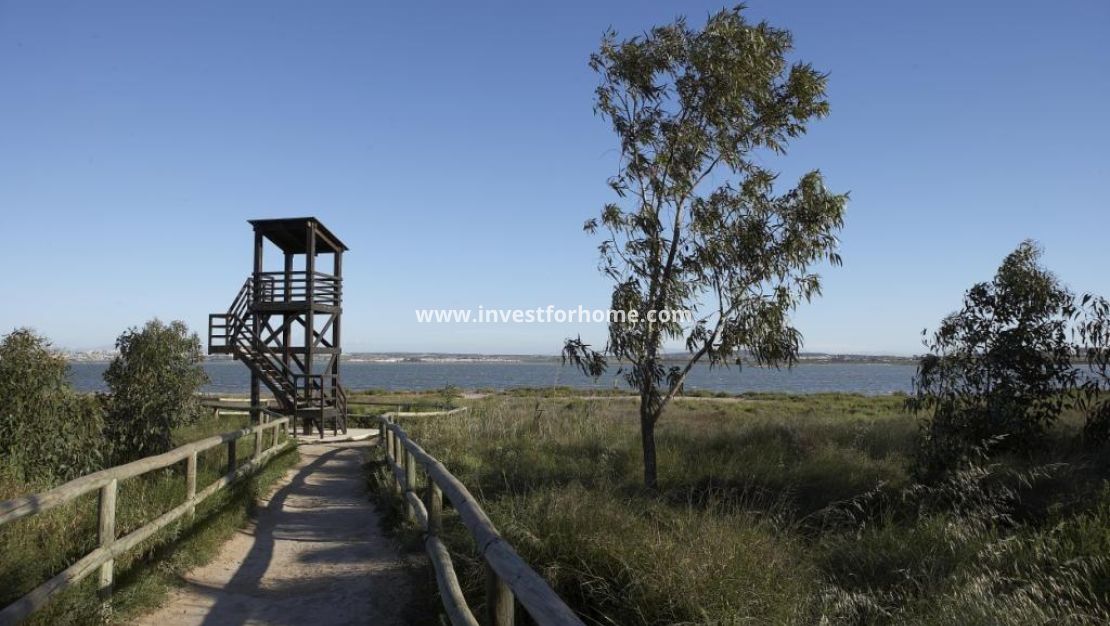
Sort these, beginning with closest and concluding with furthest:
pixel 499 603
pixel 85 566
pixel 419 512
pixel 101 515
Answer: pixel 499 603 < pixel 85 566 < pixel 101 515 < pixel 419 512

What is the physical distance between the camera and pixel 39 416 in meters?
8.33

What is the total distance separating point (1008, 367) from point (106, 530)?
430 inches

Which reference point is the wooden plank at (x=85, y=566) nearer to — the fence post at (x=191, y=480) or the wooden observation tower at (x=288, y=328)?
the fence post at (x=191, y=480)

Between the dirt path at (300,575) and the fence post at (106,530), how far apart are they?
0.34 m

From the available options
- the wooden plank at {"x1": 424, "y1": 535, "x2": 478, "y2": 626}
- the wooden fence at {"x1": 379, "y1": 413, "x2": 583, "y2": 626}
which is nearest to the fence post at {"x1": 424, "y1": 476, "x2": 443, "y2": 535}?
the wooden fence at {"x1": 379, "y1": 413, "x2": 583, "y2": 626}

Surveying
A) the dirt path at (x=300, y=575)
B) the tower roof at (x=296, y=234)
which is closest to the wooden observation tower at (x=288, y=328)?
the tower roof at (x=296, y=234)

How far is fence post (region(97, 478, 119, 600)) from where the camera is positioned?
5.20 meters

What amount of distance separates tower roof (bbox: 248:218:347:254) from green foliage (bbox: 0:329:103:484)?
45.7ft

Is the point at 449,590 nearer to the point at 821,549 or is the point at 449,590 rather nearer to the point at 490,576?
the point at 490,576

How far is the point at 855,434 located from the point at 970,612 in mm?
10713

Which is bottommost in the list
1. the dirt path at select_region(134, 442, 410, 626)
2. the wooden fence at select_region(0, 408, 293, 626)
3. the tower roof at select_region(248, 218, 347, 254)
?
the dirt path at select_region(134, 442, 410, 626)

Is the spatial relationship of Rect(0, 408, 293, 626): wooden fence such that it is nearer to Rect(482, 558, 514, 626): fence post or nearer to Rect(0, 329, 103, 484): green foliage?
Rect(0, 329, 103, 484): green foliage

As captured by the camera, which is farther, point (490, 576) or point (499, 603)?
point (490, 576)

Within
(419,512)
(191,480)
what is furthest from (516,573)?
(191,480)
